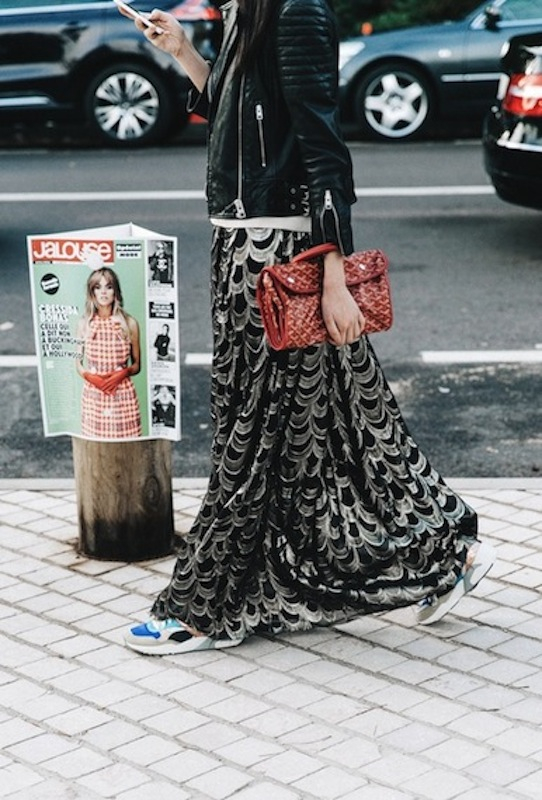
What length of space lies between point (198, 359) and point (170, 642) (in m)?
3.28

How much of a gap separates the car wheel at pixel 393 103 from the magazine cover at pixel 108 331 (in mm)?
9486

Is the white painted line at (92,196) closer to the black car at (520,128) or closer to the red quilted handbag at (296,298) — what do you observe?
the black car at (520,128)

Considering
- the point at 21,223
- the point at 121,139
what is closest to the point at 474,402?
the point at 21,223

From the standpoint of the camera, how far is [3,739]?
146 inches

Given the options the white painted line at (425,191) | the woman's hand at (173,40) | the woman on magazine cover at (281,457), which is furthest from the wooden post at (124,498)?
the white painted line at (425,191)

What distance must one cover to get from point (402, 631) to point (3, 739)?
1.20 m

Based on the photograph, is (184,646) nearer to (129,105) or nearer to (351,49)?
(351,49)

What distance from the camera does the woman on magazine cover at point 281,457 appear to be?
3.94m

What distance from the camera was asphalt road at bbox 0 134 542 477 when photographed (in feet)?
20.7

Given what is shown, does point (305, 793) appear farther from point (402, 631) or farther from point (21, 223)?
point (21, 223)

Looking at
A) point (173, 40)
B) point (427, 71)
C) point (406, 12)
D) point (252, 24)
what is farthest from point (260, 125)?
point (406, 12)

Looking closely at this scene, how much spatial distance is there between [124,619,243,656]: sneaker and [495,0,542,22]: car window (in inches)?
408

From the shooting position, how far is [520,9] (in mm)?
13578

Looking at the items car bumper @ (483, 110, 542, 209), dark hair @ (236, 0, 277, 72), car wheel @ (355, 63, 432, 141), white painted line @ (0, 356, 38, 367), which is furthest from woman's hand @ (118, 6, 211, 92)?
car wheel @ (355, 63, 432, 141)
